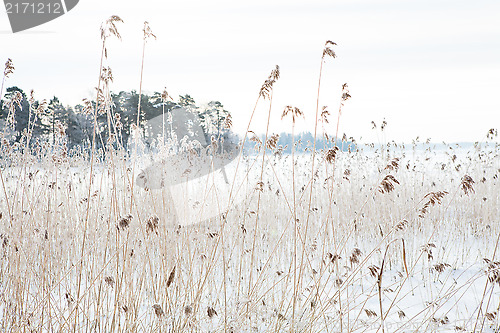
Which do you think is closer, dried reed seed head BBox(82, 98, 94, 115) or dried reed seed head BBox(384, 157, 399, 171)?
dried reed seed head BBox(384, 157, 399, 171)

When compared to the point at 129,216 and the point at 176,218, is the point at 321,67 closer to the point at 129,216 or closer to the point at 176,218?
the point at 129,216

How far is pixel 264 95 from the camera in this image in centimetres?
178

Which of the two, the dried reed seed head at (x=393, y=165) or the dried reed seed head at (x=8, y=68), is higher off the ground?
the dried reed seed head at (x=8, y=68)

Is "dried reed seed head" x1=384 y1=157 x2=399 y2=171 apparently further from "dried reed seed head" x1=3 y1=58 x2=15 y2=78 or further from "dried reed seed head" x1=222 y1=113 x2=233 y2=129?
"dried reed seed head" x1=3 y1=58 x2=15 y2=78

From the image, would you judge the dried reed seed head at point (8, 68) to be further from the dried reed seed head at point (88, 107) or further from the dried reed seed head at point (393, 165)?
the dried reed seed head at point (393, 165)

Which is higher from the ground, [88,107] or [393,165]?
[88,107]

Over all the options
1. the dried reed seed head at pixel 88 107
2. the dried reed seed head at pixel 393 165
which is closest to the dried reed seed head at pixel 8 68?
the dried reed seed head at pixel 88 107

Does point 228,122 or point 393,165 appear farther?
point 228,122

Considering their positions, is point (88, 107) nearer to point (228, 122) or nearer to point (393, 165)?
point (228, 122)

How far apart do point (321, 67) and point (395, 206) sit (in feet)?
10.5

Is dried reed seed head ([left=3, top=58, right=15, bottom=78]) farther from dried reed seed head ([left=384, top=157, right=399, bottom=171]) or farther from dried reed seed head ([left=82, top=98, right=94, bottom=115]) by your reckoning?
dried reed seed head ([left=384, top=157, right=399, bottom=171])

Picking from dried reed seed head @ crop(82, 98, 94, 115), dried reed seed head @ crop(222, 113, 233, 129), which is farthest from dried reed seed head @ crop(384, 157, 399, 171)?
dried reed seed head @ crop(82, 98, 94, 115)

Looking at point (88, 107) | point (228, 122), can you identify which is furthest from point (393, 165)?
point (88, 107)

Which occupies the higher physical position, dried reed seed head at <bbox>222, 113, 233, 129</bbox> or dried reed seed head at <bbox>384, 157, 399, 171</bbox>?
dried reed seed head at <bbox>222, 113, 233, 129</bbox>
